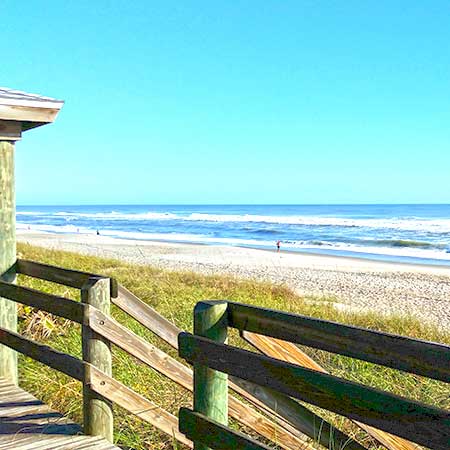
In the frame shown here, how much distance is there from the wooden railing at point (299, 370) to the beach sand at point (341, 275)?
963 cm

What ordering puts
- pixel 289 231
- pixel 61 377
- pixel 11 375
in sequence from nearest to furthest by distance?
1. pixel 11 375
2. pixel 61 377
3. pixel 289 231

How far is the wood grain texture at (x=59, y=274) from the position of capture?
149 inches

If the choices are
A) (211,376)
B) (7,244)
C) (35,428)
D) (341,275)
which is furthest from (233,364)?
(341,275)

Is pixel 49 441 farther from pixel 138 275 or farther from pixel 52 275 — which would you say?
pixel 138 275

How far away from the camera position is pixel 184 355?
273 cm

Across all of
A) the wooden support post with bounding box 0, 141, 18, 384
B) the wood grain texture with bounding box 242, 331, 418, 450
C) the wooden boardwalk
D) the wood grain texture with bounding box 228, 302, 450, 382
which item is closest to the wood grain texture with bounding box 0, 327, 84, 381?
the wooden support post with bounding box 0, 141, 18, 384

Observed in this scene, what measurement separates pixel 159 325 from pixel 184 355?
98 cm

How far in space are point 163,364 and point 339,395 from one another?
1752 millimetres

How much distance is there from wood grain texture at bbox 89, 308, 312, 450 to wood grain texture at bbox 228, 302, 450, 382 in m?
1.15

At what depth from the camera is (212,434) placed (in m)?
2.62

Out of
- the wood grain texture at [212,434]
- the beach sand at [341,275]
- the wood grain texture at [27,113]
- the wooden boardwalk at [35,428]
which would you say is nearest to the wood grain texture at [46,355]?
the wooden boardwalk at [35,428]

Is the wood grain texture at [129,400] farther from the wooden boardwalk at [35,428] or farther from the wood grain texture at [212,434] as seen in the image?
the wood grain texture at [212,434]

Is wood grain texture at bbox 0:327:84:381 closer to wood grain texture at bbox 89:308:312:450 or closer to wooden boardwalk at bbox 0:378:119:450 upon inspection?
wood grain texture at bbox 89:308:312:450

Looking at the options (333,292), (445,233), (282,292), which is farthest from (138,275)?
(445,233)
